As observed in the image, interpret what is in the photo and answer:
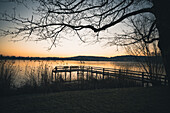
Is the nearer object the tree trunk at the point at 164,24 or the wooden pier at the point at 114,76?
the tree trunk at the point at 164,24

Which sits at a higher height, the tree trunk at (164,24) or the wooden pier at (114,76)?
the tree trunk at (164,24)

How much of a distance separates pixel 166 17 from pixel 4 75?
8.86m

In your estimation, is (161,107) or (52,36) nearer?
(161,107)

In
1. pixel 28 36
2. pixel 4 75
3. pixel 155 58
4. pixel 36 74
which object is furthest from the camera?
pixel 36 74

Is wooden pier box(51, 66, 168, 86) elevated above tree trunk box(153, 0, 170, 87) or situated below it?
below

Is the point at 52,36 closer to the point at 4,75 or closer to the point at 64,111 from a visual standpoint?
the point at 64,111

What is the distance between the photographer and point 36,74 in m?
8.98

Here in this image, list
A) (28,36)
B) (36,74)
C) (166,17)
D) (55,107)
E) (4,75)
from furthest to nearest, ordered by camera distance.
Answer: (36,74)
(4,75)
(28,36)
(55,107)
(166,17)

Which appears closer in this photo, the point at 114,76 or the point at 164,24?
the point at 164,24

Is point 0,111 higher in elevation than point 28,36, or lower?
lower

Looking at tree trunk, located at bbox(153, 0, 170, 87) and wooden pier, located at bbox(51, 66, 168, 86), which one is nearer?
tree trunk, located at bbox(153, 0, 170, 87)

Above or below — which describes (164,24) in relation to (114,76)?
above

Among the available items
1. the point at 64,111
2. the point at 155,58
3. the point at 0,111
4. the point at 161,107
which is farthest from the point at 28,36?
the point at 155,58

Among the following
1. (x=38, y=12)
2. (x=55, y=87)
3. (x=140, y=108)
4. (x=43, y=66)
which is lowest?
(x=55, y=87)
